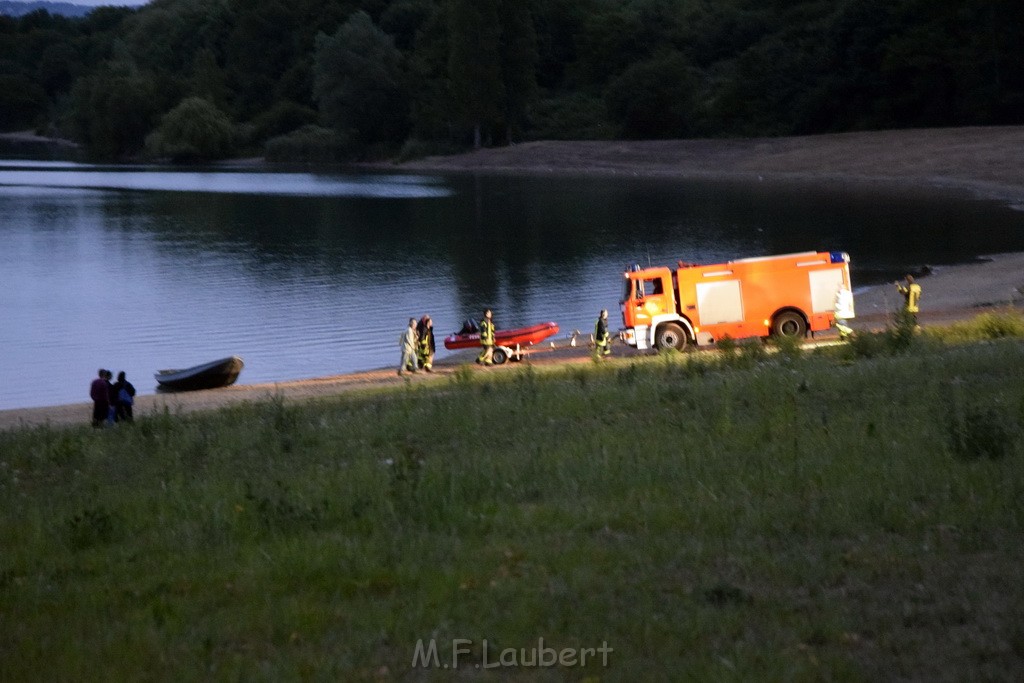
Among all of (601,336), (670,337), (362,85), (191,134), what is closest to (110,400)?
(601,336)

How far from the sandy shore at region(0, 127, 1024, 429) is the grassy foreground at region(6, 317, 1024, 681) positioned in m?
11.0

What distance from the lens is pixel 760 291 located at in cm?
3077

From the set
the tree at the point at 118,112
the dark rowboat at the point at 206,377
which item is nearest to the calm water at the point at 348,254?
the dark rowboat at the point at 206,377

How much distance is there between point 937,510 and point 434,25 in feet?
468

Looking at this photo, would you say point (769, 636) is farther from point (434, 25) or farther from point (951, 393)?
point (434, 25)

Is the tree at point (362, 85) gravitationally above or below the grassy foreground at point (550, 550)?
above

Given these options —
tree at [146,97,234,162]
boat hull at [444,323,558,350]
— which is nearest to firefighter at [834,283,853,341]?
boat hull at [444,323,558,350]

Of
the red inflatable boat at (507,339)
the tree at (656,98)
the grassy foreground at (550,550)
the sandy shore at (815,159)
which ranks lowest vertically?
the grassy foreground at (550,550)

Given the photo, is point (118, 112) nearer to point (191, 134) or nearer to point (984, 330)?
point (191, 134)

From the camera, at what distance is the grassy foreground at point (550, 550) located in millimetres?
5824

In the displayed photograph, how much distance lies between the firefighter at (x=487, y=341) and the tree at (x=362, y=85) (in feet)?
375

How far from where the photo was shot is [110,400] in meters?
20.8

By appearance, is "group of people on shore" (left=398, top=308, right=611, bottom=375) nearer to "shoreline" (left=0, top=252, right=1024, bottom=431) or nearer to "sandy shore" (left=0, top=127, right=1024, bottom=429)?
"shoreline" (left=0, top=252, right=1024, bottom=431)

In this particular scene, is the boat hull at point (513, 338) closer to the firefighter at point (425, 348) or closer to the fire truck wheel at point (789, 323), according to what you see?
the firefighter at point (425, 348)
